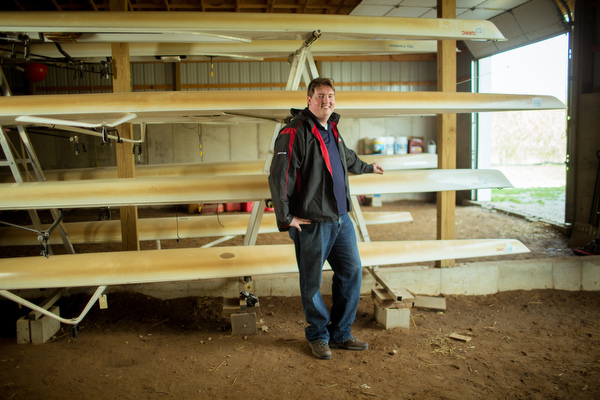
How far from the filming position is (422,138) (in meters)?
11.3

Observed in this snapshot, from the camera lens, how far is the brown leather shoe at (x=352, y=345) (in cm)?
286

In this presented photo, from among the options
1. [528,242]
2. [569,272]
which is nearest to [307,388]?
[569,272]

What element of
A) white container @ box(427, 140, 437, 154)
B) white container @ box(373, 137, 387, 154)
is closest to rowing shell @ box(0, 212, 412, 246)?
white container @ box(373, 137, 387, 154)

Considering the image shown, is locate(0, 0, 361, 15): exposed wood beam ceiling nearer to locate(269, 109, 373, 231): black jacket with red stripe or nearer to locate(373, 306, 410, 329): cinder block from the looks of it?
locate(269, 109, 373, 231): black jacket with red stripe

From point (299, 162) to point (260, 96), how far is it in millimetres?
659

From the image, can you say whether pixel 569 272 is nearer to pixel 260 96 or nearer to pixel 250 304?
pixel 250 304

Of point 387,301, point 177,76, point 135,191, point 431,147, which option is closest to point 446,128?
point 387,301

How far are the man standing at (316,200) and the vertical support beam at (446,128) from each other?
149 centimetres

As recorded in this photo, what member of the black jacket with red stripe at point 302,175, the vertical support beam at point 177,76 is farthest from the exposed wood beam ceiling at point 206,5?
the black jacket with red stripe at point 302,175

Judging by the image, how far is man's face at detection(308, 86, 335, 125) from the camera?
8.49 ft

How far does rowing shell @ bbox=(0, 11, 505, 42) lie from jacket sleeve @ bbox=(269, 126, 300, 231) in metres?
0.96

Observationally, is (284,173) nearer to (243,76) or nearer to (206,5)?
(206,5)

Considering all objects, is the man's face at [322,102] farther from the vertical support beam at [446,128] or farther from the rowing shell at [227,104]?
the vertical support beam at [446,128]

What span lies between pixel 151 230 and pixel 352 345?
2.42 meters
